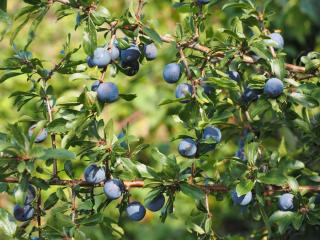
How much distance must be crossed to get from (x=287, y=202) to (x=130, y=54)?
0.49 m

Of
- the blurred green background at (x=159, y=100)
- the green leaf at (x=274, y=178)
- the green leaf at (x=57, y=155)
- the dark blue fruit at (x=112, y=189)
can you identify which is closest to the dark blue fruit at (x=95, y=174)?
the dark blue fruit at (x=112, y=189)

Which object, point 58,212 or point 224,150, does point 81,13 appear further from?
point 224,150

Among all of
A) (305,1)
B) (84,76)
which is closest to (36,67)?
(84,76)

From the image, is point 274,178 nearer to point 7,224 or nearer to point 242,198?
point 242,198

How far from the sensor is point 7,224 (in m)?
1.14

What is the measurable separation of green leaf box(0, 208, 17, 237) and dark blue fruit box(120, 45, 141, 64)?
394 millimetres

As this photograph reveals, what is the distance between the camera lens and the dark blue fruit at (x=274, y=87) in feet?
3.92

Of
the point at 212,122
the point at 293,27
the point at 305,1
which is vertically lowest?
the point at 293,27

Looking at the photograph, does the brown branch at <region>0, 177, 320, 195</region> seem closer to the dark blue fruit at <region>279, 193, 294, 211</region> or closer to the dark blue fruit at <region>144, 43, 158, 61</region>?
the dark blue fruit at <region>279, 193, 294, 211</region>

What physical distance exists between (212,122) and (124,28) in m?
0.27

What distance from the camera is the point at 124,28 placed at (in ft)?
3.89

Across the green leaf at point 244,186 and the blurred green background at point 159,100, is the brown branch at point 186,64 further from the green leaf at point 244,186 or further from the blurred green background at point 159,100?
the blurred green background at point 159,100

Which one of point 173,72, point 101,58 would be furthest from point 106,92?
point 173,72

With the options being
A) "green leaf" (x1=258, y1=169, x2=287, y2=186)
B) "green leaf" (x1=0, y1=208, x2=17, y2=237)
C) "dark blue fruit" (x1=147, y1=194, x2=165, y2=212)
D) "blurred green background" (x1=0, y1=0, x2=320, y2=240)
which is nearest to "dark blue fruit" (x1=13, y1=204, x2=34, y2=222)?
"green leaf" (x1=0, y1=208, x2=17, y2=237)
